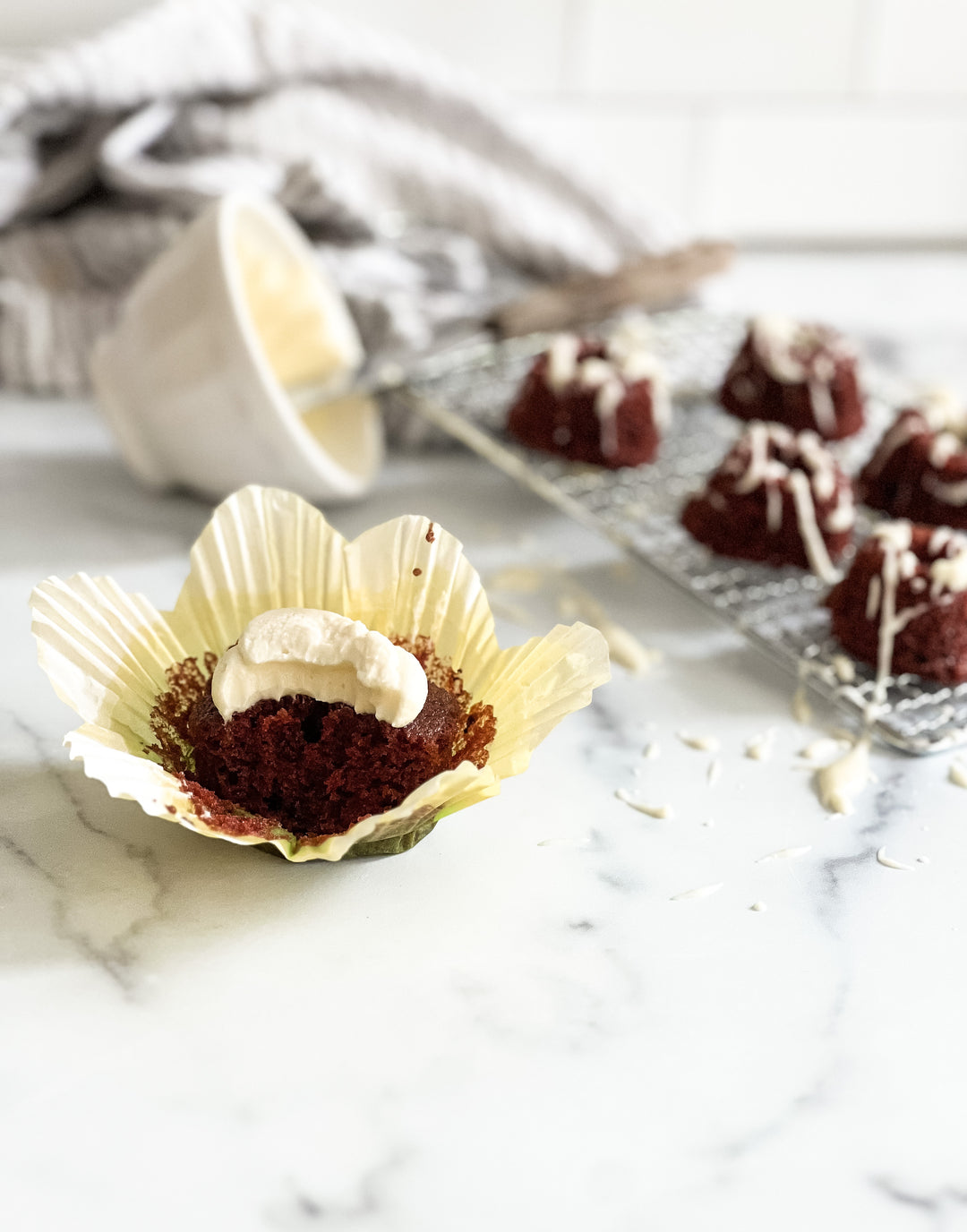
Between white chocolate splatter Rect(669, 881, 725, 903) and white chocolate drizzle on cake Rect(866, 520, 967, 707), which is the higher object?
white chocolate drizzle on cake Rect(866, 520, 967, 707)

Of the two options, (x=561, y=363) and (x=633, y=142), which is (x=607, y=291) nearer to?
(x=561, y=363)

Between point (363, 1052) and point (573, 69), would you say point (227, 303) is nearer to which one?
point (363, 1052)

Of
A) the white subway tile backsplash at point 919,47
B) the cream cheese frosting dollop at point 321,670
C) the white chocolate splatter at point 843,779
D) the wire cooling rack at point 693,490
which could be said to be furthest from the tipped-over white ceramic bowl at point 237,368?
the white subway tile backsplash at point 919,47

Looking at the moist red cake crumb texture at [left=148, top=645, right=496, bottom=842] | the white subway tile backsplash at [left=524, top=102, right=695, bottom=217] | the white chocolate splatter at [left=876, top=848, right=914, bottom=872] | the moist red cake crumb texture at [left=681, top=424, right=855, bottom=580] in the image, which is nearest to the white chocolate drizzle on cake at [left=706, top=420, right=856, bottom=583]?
the moist red cake crumb texture at [left=681, top=424, right=855, bottom=580]

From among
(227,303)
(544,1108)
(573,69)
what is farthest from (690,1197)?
(573,69)

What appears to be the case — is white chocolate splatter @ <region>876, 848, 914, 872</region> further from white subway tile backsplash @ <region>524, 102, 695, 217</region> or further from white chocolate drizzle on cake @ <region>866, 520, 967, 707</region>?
white subway tile backsplash @ <region>524, 102, 695, 217</region>
